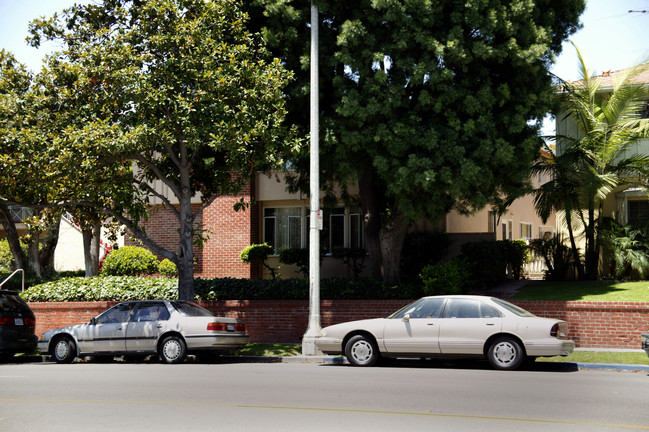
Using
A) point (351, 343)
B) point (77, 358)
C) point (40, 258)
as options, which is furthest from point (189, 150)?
point (40, 258)

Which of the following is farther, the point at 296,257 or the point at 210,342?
the point at 296,257

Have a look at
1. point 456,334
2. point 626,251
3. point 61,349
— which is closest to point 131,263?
point 61,349

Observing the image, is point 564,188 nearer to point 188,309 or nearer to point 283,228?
point 283,228

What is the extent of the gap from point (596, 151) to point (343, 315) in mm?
9316

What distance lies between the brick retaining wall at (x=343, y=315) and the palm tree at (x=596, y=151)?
4709 mm

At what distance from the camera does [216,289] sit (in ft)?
65.4

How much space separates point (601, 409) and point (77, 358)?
13.6m

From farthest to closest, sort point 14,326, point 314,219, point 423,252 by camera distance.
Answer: point 423,252 < point 14,326 < point 314,219

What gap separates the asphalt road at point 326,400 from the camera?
778cm

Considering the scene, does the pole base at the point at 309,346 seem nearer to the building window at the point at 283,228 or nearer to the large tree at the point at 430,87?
the large tree at the point at 430,87

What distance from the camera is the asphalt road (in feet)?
25.5

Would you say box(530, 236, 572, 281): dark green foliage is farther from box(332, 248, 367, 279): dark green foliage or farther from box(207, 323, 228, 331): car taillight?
box(207, 323, 228, 331): car taillight

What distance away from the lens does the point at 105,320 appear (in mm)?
16062

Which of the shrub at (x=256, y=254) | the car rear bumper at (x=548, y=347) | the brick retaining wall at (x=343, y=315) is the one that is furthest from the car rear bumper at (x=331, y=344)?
the shrub at (x=256, y=254)
